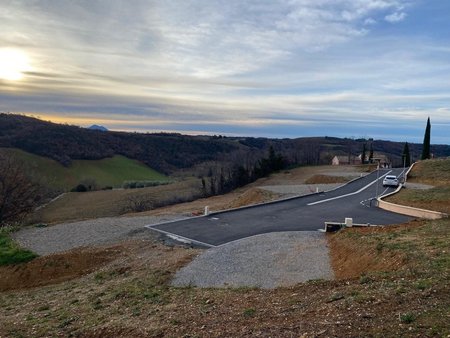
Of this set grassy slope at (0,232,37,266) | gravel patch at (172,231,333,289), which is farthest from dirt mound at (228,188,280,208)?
grassy slope at (0,232,37,266)

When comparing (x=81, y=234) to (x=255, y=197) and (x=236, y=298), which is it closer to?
(x=236, y=298)

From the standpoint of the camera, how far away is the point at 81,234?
20328mm

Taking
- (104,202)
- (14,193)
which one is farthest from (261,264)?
(104,202)

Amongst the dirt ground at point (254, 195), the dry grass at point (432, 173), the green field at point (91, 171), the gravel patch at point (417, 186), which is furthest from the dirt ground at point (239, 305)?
the green field at point (91, 171)

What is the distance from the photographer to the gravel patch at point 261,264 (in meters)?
11.7

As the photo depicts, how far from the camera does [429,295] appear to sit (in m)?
7.64

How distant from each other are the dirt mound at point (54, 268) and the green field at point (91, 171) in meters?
58.2

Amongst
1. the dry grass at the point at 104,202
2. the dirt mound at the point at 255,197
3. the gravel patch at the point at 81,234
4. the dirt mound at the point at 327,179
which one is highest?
the dirt mound at the point at 327,179

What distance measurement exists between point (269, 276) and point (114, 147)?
10268 centimetres

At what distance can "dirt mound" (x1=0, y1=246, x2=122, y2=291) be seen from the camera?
15016mm

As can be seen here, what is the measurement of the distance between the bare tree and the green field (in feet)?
117

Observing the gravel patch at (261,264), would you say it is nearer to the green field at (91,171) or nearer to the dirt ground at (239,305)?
the dirt ground at (239,305)

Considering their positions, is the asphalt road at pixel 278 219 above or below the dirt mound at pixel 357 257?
below

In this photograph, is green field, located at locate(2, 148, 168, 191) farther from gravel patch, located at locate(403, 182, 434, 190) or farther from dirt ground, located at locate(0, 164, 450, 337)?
dirt ground, located at locate(0, 164, 450, 337)
